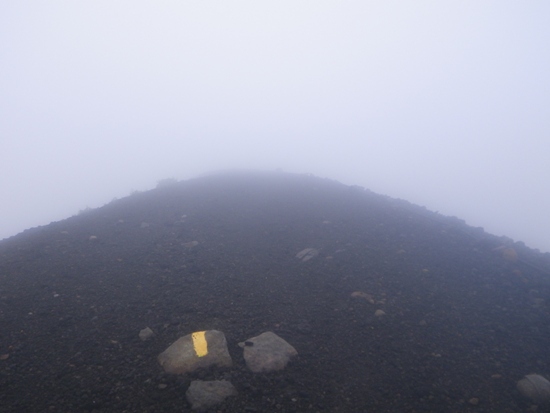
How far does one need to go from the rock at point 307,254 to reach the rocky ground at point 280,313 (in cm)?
20

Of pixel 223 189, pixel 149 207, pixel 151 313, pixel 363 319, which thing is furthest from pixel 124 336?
pixel 223 189

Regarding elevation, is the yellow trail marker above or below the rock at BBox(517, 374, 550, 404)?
above

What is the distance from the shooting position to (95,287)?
6.21 meters

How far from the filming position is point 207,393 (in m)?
3.78

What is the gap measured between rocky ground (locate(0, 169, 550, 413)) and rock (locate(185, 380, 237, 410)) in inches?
4.1

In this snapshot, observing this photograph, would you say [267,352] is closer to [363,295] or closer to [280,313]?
[280,313]

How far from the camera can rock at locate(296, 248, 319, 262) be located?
26.5 feet

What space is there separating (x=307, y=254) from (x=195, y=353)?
437cm

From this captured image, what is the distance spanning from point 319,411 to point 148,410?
1.94 meters

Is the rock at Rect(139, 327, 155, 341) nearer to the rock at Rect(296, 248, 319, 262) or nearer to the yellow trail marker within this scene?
the yellow trail marker

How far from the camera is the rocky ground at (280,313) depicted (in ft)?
12.9

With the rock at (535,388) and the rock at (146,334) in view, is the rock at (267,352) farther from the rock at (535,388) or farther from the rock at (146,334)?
the rock at (535,388)

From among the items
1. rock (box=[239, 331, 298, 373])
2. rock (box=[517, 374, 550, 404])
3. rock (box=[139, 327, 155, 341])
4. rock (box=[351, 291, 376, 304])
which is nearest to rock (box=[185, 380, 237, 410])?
rock (box=[239, 331, 298, 373])

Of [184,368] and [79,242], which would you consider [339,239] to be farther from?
[79,242]
